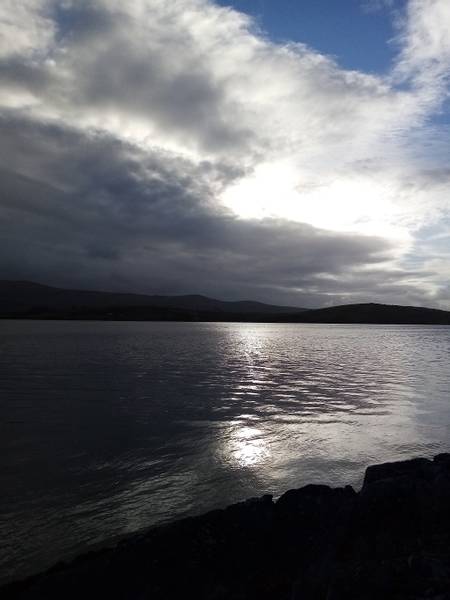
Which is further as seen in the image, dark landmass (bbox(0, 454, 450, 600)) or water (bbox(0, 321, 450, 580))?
water (bbox(0, 321, 450, 580))

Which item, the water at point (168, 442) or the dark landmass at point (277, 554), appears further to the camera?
the water at point (168, 442)

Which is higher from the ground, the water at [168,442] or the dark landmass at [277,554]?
the dark landmass at [277,554]

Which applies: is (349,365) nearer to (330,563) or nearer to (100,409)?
(100,409)

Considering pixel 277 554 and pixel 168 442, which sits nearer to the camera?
pixel 277 554

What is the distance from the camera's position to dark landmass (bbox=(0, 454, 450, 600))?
21.7 ft

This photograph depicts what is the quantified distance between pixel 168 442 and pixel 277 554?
372 inches

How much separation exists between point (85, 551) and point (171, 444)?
7.75 metres

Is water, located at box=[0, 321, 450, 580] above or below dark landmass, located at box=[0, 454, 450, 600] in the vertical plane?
below

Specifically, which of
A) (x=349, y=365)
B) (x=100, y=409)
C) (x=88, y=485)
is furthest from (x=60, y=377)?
(x=349, y=365)

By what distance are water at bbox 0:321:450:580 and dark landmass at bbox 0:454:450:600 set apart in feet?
5.98

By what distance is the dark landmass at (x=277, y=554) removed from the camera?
6625 mm

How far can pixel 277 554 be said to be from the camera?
8555 mm

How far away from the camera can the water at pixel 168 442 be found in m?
11.0

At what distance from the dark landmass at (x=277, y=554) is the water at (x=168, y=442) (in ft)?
5.98
